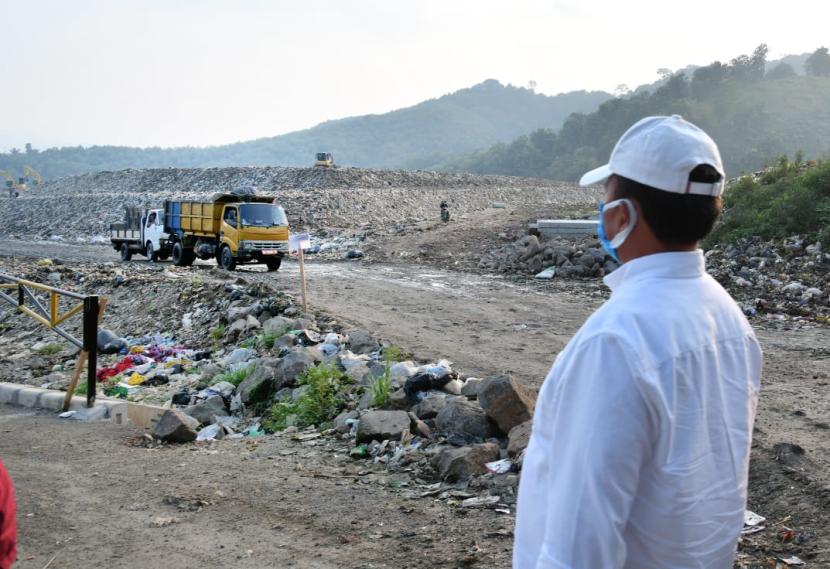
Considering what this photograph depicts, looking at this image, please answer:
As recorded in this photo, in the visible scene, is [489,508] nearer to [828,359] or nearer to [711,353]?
[711,353]

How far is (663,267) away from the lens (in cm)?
167

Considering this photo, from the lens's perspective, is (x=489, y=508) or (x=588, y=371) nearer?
(x=588, y=371)

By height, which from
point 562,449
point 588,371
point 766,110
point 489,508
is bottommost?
point 489,508

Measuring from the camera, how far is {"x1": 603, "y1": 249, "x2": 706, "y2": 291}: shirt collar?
5.47ft

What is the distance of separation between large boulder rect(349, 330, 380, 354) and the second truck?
11710 mm

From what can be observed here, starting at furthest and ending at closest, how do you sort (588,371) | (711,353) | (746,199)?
(746,199) < (711,353) < (588,371)

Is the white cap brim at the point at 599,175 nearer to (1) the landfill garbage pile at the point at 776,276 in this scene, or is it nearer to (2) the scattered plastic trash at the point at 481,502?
(2) the scattered plastic trash at the point at 481,502

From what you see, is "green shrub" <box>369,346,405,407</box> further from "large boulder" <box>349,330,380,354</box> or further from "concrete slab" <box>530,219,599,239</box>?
"concrete slab" <box>530,219,599,239</box>

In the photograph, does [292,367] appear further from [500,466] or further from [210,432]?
[500,466]

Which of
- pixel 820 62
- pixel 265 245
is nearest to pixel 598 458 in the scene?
pixel 265 245

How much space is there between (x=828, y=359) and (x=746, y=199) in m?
10.2

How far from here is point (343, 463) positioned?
6.44m

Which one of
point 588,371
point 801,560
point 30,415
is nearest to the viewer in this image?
point 588,371

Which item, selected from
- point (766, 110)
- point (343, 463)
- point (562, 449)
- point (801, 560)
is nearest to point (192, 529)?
point (343, 463)
